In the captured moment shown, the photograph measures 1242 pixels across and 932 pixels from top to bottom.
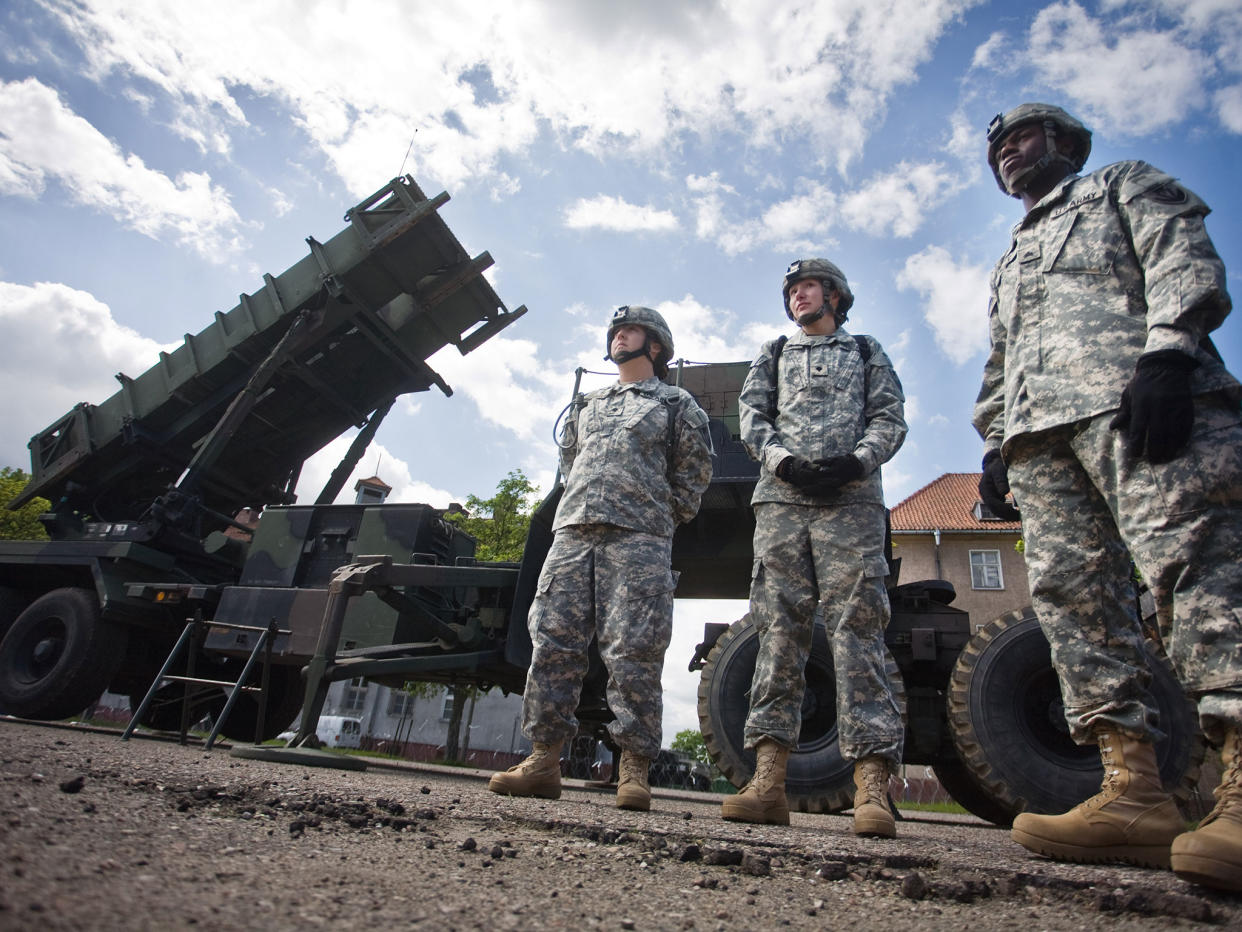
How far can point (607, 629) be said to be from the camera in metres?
2.60

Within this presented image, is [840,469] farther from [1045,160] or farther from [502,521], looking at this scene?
[502,521]

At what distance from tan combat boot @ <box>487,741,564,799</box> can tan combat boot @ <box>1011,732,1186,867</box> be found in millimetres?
1425

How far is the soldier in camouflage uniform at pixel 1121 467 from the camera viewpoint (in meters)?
1.41

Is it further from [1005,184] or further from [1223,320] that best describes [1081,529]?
[1005,184]

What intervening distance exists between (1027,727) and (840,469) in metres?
1.53

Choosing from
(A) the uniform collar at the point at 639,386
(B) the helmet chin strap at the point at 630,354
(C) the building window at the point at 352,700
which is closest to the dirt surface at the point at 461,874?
(A) the uniform collar at the point at 639,386

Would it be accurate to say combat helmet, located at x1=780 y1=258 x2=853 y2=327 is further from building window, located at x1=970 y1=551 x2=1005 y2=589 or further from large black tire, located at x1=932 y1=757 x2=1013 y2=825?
building window, located at x1=970 y1=551 x2=1005 y2=589

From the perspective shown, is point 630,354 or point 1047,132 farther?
point 630,354

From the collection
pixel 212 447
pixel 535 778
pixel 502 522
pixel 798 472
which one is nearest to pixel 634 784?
pixel 535 778

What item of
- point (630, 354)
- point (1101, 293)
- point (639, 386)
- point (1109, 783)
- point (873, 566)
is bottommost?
point (1109, 783)

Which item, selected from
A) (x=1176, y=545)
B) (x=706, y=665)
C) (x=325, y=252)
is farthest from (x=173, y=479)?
(x=1176, y=545)

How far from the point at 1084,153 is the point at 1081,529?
4.06 ft

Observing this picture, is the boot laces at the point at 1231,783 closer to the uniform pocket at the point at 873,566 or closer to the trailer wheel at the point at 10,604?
the uniform pocket at the point at 873,566

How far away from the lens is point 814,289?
2.88m
